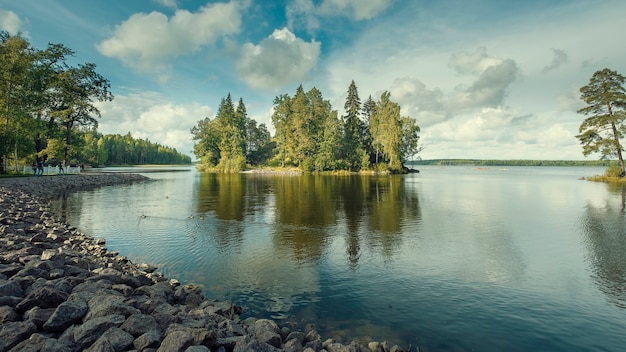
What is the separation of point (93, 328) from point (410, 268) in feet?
39.1

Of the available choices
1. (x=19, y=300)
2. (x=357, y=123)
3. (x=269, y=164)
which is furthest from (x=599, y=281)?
(x=269, y=164)

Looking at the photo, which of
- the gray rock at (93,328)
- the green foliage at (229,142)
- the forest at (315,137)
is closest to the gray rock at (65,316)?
the gray rock at (93,328)

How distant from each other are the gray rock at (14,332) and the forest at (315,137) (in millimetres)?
96855

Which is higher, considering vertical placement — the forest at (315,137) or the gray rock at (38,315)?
the forest at (315,137)

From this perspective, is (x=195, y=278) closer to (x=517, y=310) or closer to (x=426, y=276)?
(x=426, y=276)

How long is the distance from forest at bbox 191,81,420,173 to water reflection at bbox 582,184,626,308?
2831 inches

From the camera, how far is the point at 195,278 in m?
13.0

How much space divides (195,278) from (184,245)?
549cm

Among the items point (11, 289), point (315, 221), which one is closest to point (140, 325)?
point (11, 289)

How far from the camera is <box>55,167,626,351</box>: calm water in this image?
30.8 ft

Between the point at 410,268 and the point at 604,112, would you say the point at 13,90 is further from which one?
the point at 604,112

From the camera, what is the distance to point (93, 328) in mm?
6262

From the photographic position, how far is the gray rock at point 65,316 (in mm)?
6527

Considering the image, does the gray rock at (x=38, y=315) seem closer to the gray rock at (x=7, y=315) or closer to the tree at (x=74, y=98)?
the gray rock at (x=7, y=315)
